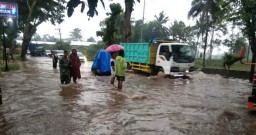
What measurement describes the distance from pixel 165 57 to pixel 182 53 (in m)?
0.98

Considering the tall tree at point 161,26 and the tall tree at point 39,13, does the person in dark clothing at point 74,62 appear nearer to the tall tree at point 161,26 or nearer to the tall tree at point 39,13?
the tall tree at point 39,13

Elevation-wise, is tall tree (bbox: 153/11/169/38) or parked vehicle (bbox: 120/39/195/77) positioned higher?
tall tree (bbox: 153/11/169/38)

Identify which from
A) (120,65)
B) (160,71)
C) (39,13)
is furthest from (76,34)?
(120,65)

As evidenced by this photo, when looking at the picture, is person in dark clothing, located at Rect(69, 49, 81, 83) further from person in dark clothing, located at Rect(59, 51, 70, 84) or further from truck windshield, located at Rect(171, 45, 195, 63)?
truck windshield, located at Rect(171, 45, 195, 63)

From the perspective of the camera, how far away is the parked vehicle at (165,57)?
55.3 ft

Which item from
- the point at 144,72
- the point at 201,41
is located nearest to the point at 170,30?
the point at 201,41

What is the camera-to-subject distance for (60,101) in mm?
8664

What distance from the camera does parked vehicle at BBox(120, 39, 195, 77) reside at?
1686 cm

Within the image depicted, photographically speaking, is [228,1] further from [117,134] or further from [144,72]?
[117,134]

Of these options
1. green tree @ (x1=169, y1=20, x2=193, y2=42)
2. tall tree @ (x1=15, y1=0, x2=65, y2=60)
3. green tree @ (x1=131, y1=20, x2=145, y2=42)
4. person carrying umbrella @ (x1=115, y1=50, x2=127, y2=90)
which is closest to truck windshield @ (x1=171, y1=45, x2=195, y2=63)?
person carrying umbrella @ (x1=115, y1=50, x2=127, y2=90)

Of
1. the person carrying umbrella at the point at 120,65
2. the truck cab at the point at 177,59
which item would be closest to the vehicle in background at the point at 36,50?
the truck cab at the point at 177,59

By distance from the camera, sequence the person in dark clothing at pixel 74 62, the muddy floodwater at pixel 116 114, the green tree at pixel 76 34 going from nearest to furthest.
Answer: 1. the muddy floodwater at pixel 116 114
2. the person in dark clothing at pixel 74 62
3. the green tree at pixel 76 34

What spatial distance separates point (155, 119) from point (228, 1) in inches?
462

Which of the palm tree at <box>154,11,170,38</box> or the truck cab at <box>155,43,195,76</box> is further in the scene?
the palm tree at <box>154,11,170,38</box>
